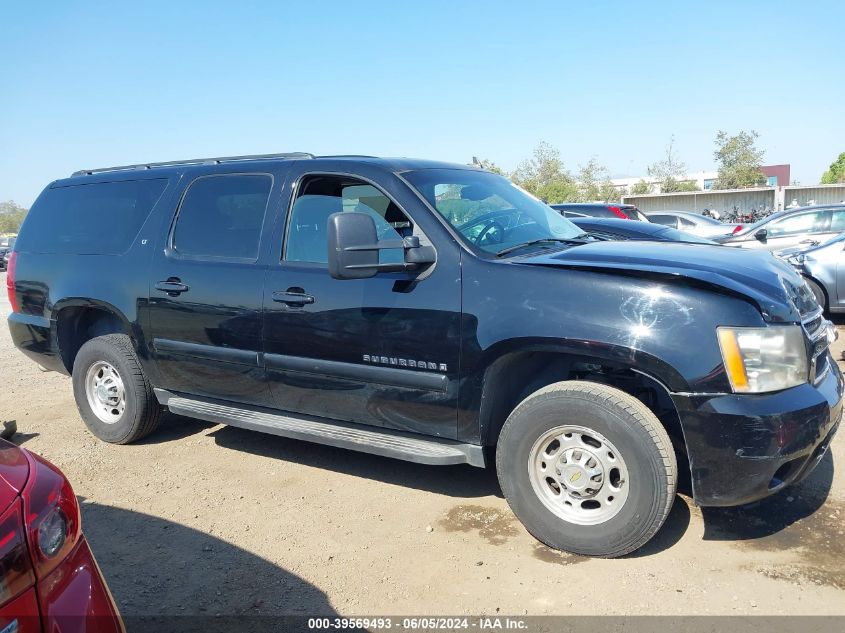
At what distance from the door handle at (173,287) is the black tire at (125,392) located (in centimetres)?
70

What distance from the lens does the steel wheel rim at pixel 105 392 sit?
5.05m

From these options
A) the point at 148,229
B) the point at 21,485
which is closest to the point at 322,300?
the point at 148,229

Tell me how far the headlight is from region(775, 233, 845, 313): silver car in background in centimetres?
652

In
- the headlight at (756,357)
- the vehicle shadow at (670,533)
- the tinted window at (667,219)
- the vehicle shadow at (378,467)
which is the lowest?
the vehicle shadow at (378,467)

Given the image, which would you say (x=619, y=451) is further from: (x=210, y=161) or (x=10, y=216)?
(x=10, y=216)

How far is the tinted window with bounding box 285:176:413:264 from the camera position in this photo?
12.9 feet

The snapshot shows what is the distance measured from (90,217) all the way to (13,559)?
3955 mm

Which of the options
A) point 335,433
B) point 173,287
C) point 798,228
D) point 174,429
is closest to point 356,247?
point 335,433

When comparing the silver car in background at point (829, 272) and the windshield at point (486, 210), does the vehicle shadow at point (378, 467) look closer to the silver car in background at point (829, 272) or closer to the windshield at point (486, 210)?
the windshield at point (486, 210)

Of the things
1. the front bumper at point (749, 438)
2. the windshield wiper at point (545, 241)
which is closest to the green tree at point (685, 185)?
the windshield wiper at point (545, 241)

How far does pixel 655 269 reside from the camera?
307 centimetres

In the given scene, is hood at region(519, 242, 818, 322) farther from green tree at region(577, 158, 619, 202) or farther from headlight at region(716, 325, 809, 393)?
green tree at region(577, 158, 619, 202)

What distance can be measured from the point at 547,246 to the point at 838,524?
2106 millimetres

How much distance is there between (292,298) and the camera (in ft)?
13.0
